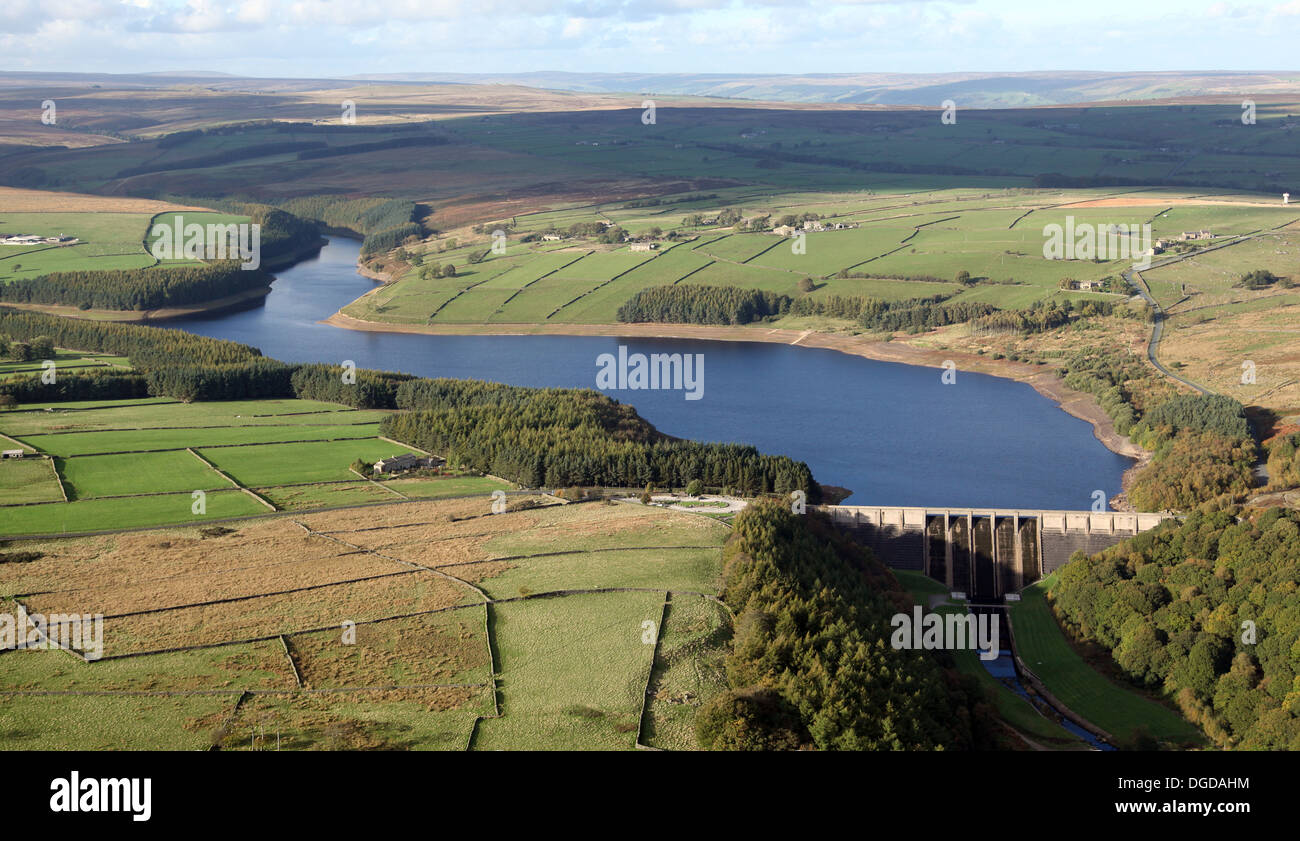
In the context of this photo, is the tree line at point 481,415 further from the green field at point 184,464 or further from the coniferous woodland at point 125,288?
the coniferous woodland at point 125,288

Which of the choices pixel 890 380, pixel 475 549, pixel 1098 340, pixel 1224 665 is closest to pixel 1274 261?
pixel 1098 340

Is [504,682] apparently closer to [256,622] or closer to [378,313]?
[256,622]

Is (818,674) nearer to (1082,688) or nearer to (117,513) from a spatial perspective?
(1082,688)

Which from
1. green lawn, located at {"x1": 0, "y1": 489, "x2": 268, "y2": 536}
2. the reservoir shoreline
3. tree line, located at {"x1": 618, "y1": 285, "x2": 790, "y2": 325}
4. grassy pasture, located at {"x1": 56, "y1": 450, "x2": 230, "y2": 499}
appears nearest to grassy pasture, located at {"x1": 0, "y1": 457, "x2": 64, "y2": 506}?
grassy pasture, located at {"x1": 56, "y1": 450, "x2": 230, "y2": 499}

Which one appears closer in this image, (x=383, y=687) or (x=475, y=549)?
(x=383, y=687)

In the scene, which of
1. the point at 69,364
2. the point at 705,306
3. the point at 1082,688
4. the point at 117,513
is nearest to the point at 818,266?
the point at 705,306
